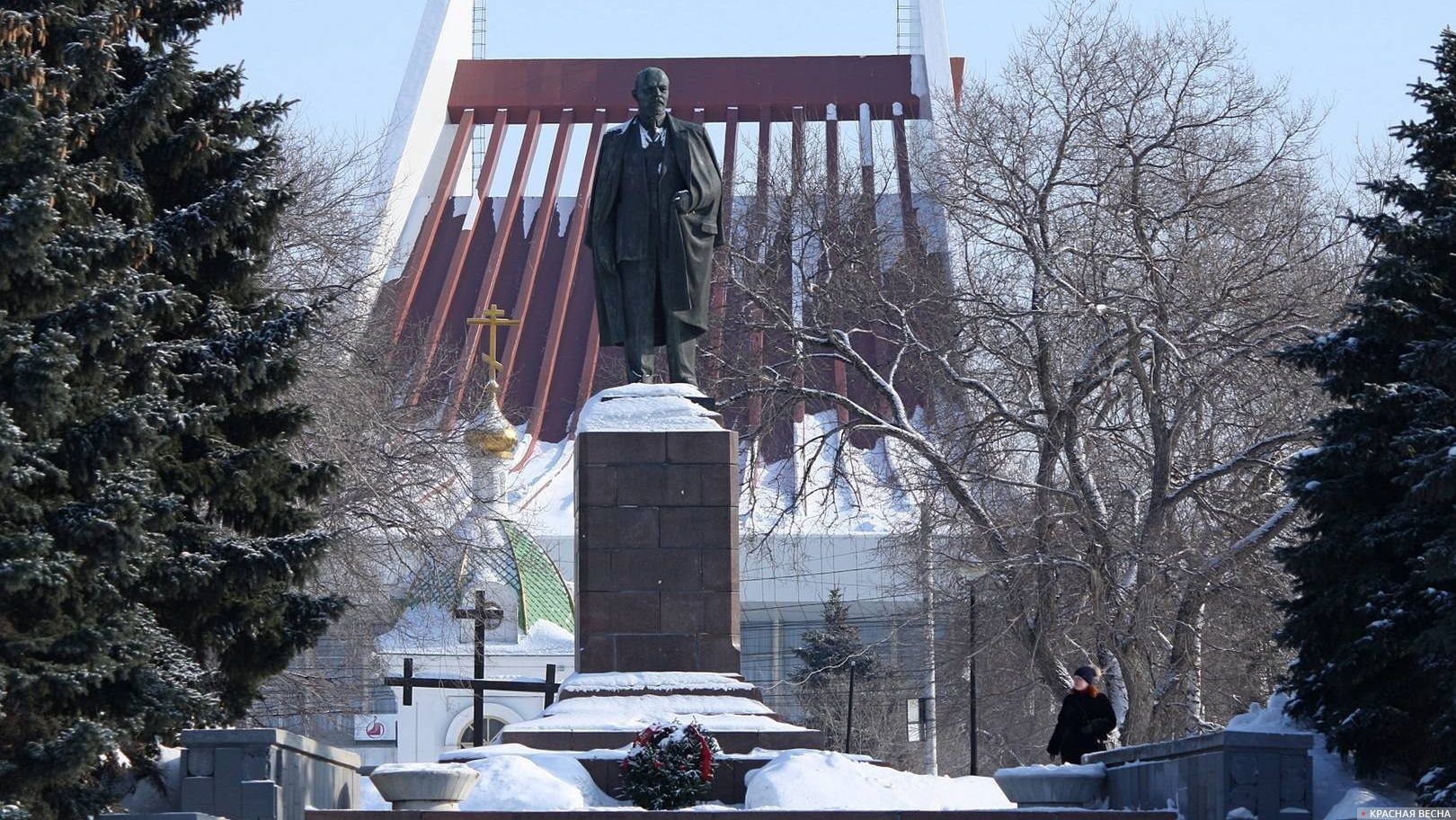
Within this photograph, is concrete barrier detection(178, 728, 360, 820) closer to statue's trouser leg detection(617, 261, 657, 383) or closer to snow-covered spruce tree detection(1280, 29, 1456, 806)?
statue's trouser leg detection(617, 261, 657, 383)

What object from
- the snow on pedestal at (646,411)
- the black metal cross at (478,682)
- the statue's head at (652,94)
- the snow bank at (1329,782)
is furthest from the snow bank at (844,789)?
the black metal cross at (478,682)

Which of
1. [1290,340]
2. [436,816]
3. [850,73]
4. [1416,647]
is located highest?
[850,73]

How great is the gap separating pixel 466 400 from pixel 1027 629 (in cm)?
849

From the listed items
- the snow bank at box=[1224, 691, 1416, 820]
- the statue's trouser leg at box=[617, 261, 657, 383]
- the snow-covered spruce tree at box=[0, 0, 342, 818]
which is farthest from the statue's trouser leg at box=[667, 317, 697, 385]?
the snow bank at box=[1224, 691, 1416, 820]

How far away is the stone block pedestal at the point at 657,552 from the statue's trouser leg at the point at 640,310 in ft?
Answer: 3.00

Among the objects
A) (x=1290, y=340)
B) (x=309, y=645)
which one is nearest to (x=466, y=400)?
(x=1290, y=340)

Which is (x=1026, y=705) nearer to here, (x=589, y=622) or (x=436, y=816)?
(x=589, y=622)

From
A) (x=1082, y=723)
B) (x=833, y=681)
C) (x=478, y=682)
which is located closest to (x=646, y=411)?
(x=1082, y=723)

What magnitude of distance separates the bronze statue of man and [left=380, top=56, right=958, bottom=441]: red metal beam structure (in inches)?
841

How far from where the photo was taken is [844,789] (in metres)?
9.33

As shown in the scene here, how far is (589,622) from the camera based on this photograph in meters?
11.1

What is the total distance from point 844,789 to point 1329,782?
7.44 feet

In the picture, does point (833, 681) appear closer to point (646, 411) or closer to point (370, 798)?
point (646, 411)

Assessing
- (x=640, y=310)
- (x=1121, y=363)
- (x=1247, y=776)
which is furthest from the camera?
(x=1121, y=363)
